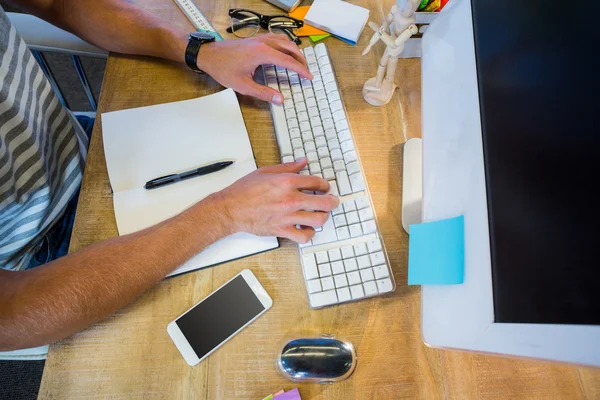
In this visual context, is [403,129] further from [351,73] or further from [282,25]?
[282,25]

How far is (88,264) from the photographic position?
0.55m

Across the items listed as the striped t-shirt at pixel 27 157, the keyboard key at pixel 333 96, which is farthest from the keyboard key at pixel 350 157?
the striped t-shirt at pixel 27 157

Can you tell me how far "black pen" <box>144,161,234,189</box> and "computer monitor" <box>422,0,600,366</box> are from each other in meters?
0.34

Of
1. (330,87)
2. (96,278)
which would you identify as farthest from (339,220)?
(96,278)

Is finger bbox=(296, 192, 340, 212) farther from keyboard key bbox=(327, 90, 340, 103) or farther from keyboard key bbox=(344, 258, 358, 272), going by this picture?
keyboard key bbox=(327, 90, 340, 103)

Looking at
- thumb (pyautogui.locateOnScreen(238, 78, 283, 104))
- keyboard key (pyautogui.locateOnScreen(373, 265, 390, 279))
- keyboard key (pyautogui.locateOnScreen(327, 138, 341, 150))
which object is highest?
thumb (pyautogui.locateOnScreen(238, 78, 283, 104))

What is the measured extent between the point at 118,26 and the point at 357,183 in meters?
0.53

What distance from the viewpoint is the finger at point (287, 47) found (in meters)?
0.73

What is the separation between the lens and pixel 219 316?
0.56 meters

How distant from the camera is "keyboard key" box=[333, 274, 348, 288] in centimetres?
57

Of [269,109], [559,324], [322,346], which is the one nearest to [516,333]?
[559,324]

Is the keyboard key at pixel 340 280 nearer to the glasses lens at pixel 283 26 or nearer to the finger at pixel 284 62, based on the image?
the finger at pixel 284 62

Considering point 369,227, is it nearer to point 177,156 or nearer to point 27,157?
point 177,156

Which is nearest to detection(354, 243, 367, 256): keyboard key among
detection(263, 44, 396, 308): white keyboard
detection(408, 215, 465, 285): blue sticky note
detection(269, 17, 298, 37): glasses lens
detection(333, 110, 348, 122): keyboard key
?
detection(263, 44, 396, 308): white keyboard
